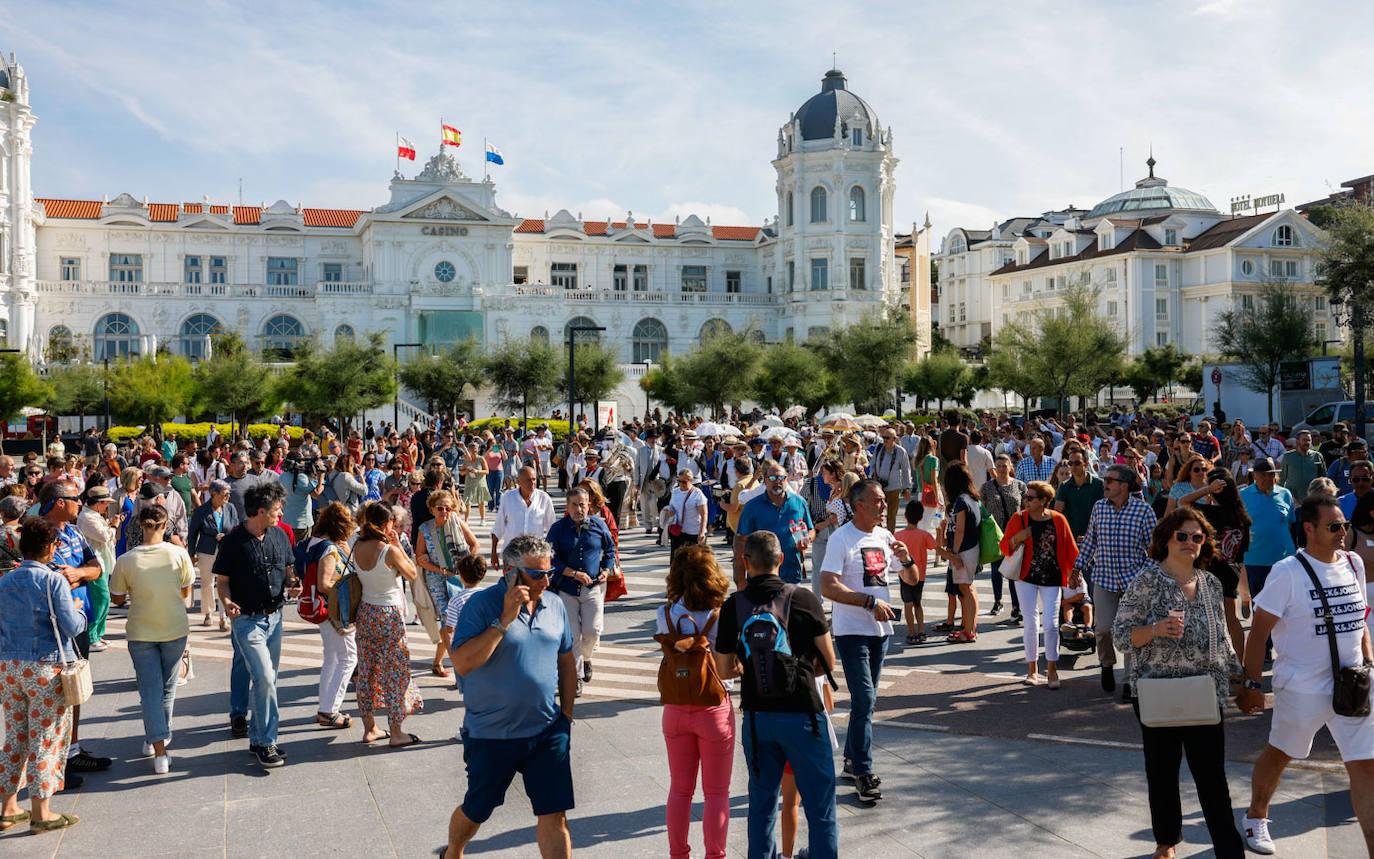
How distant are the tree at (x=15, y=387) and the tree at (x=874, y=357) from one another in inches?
1306

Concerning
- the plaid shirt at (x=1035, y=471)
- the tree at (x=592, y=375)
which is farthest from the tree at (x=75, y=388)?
the plaid shirt at (x=1035, y=471)

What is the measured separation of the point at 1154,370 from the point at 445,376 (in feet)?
126

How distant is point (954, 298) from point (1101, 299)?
17.9m

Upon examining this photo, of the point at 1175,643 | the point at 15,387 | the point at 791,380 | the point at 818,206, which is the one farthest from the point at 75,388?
the point at 1175,643

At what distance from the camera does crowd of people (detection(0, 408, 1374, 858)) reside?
544 cm

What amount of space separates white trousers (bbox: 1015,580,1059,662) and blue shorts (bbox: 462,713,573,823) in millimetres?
5534

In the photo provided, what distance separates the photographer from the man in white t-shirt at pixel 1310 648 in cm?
578

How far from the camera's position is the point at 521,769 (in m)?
5.46

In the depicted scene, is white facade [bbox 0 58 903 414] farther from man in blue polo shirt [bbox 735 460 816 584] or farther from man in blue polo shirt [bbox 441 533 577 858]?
man in blue polo shirt [bbox 441 533 577 858]

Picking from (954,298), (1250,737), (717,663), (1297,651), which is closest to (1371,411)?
(1250,737)

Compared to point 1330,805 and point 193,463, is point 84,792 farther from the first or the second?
point 193,463

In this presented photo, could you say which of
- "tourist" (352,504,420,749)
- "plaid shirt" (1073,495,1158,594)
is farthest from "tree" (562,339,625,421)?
"tourist" (352,504,420,749)

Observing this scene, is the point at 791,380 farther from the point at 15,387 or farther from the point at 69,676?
the point at 69,676

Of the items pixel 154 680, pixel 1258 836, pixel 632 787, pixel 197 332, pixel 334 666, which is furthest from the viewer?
pixel 197 332
